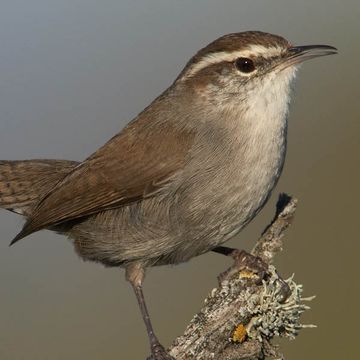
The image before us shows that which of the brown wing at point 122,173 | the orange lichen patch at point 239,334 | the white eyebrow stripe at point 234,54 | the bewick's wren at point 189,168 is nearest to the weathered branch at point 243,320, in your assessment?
the orange lichen patch at point 239,334

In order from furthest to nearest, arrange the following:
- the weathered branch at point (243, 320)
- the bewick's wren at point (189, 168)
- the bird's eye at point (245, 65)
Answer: the bird's eye at point (245, 65) → the bewick's wren at point (189, 168) → the weathered branch at point (243, 320)

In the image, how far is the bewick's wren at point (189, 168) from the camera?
576 cm

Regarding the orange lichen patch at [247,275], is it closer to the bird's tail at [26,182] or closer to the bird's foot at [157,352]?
the bird's foot at [157,352]

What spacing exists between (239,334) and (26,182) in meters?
2.39

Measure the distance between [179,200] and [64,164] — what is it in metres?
1.51

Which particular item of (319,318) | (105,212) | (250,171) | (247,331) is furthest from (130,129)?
(319,318)

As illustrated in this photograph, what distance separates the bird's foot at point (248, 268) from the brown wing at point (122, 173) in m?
0.72

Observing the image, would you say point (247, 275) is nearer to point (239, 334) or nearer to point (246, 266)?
point (246, 266)

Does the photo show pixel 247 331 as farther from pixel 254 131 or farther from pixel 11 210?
pixel 11 210

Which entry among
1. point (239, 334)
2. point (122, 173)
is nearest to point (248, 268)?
point (239, 334)

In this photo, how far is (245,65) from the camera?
19.4ft

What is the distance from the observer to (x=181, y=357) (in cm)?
509

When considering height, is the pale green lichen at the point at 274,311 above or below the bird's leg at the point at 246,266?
below

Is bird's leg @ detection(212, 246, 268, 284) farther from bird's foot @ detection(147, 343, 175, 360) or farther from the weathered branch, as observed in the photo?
bird's foot @ detection(147, 343, 175, 360)
